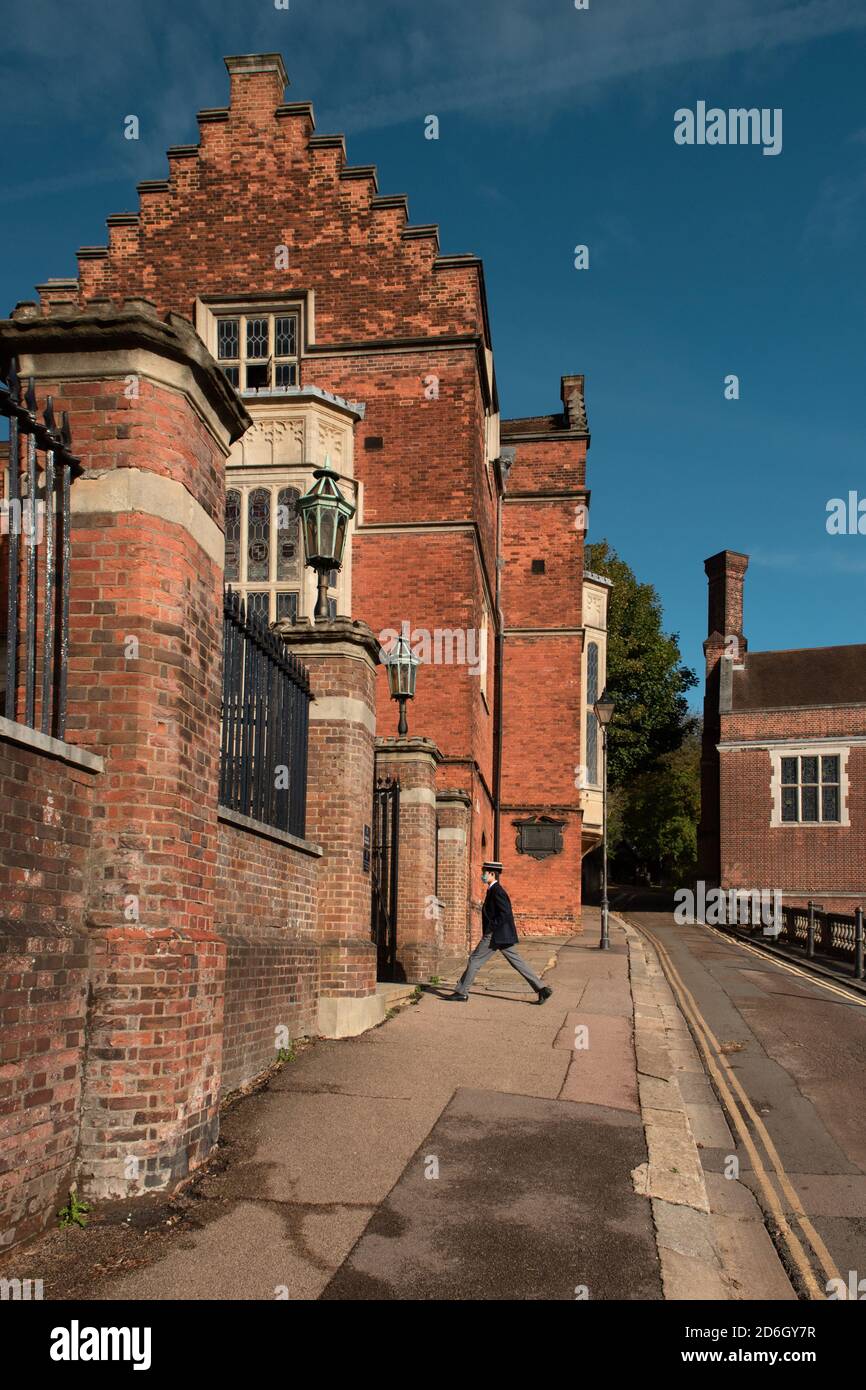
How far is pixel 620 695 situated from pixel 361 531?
116ft

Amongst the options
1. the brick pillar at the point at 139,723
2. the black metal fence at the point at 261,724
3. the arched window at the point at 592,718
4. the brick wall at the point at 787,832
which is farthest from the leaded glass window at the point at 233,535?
the brick wall at the point at 787,832

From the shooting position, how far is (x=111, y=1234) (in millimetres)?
4906

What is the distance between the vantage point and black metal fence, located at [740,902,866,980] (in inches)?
802

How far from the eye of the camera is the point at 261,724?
8.41 meters

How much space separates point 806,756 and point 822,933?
16.2 m

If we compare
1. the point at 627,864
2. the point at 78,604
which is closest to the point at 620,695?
the point at 627,864

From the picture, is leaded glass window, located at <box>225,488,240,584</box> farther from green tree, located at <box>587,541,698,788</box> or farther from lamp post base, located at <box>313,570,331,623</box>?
green tree, located at <box>587,541,698,788</box>

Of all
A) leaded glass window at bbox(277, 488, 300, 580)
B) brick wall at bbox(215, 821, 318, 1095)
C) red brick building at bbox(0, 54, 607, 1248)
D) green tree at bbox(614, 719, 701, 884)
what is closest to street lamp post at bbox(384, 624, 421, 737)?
red brick building at bbox(0, 54, 607, 1248)

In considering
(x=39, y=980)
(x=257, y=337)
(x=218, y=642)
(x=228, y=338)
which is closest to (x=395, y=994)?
(x=218, y=642)

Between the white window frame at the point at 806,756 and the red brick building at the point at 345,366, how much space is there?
2042cm

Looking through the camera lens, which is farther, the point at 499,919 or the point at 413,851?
the point at 413,851

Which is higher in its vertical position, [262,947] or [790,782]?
[790,782]

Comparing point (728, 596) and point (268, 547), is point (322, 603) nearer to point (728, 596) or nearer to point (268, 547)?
point (268, 547)
